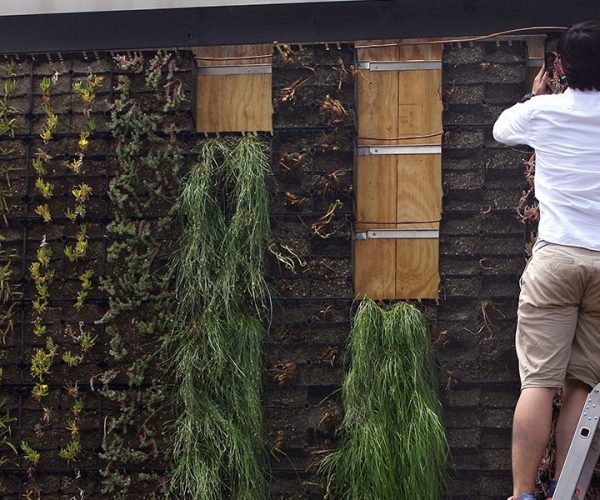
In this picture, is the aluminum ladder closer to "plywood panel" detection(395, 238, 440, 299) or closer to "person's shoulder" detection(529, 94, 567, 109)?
"person's shoulder" detection(529, 94, 567, 109)

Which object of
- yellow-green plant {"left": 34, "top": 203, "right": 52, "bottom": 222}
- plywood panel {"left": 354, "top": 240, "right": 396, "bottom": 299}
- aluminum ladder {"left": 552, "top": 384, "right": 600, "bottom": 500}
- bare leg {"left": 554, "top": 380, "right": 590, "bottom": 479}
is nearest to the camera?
aluminum ladder {"left": 552, "top": 384, "right": 600, "bottom": 500}

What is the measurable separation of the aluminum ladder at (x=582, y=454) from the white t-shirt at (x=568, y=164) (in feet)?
1.56

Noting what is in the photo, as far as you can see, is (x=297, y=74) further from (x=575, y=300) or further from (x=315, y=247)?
(x=575, y=300)

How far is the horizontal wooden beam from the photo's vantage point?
4.08 meters

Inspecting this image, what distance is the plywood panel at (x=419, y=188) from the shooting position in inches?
161

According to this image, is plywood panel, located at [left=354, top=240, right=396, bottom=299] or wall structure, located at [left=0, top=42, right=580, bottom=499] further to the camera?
plywood panel, located at [left=354, top=240, right=396, bottom=299]

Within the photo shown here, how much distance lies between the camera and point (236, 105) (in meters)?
4.23

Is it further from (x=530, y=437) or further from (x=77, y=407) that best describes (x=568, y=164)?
(x=77, y=407)

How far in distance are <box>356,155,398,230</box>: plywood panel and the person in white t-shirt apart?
0.92m

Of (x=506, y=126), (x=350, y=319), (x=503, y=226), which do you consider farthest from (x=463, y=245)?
(x=506, y=126)

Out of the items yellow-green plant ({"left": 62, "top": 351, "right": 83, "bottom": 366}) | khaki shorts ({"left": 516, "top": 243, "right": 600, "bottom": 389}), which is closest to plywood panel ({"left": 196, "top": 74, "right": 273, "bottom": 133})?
yellow-green plant ({"left": 62, "top": 351, "right": 83, "bottom": 366})

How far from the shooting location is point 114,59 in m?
4.24

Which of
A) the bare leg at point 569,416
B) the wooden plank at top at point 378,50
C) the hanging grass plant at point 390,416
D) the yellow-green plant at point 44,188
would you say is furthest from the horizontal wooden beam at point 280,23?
the bare leg at point 569,416

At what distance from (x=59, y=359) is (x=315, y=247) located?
1116 millimetres
